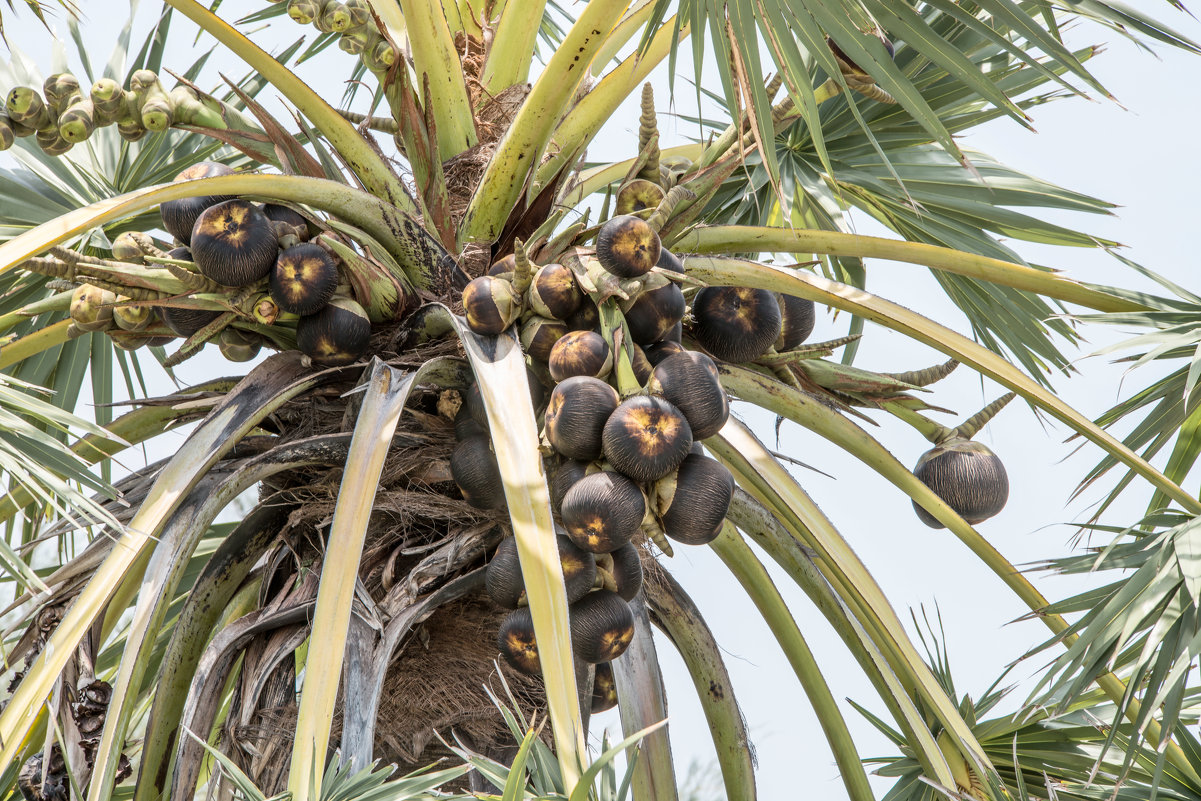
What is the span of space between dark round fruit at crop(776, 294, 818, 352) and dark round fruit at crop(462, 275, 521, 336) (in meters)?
0.71

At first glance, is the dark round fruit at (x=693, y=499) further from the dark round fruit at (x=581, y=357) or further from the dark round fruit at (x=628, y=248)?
the dark round fruit at (x=628, y=248)

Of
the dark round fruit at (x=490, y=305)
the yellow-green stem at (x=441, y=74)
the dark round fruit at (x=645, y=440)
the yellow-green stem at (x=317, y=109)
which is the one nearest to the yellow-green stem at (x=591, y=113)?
the yellow-green stem at (x=441, y=74)

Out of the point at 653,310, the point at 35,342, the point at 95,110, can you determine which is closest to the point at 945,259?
the point at 653,310

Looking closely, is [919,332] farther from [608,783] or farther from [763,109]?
[608,783]

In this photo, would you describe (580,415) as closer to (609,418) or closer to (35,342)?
(609,418)

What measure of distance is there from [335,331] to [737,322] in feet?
2.75

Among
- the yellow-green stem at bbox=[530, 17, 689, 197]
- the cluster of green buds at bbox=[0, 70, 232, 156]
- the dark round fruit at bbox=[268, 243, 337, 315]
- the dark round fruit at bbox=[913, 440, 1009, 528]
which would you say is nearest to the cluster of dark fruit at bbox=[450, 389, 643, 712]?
the dark round fruit at bbox=[268, 243, 337, 315]

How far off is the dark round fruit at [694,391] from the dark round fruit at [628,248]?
8.1 inches

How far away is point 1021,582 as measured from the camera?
251cm

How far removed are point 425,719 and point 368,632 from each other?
1.14 ft

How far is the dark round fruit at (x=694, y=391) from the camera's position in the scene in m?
Result: 2.02

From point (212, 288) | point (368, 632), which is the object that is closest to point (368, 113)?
point (212, 288)

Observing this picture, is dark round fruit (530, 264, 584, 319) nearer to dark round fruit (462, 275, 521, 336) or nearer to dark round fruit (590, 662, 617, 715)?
dark round fruit (462, 275, 521, 336)

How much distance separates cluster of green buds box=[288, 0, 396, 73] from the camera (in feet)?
8.70
